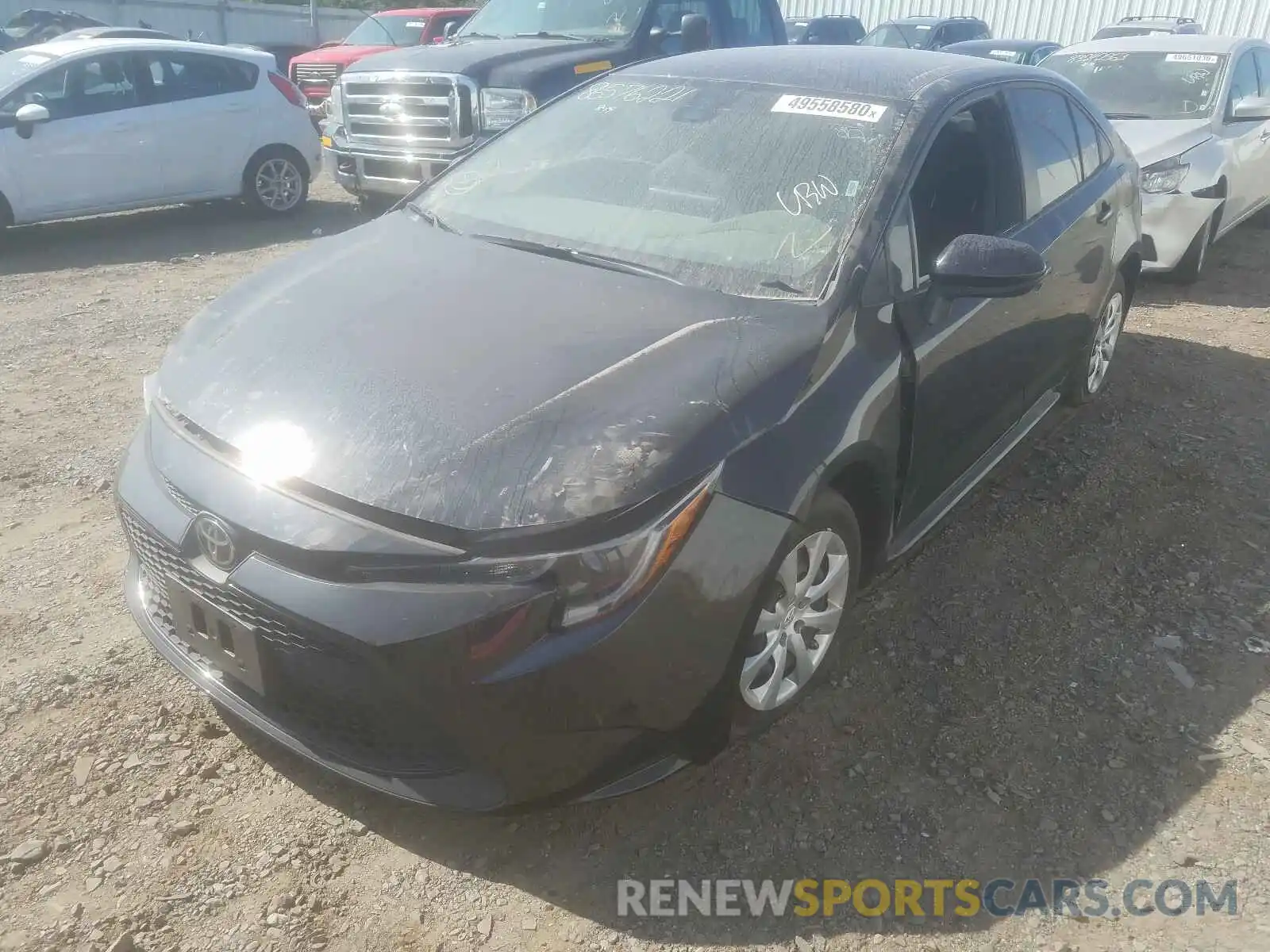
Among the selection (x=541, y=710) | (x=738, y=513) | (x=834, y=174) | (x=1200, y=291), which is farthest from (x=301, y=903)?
(x=1200, y=291)

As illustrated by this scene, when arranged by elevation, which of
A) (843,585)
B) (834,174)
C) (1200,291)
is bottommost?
(1200,291)

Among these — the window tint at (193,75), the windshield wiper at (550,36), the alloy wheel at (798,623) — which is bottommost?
the alloy wheel at (798,623)

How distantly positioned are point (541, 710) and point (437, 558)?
0.38 meters

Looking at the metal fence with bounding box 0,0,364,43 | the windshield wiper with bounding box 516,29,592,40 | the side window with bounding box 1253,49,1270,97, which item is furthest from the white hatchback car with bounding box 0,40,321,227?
the metal fence with bounding box 0,0,364,43

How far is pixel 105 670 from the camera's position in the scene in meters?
2.94

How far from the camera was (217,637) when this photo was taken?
2.24 m

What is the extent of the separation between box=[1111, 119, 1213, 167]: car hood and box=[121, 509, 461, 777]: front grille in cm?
660

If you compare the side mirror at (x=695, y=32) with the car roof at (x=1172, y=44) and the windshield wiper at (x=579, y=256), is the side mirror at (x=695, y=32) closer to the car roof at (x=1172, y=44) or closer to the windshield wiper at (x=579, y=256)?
the car roof at (x=1172, y=44)

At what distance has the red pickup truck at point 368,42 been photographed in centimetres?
1438

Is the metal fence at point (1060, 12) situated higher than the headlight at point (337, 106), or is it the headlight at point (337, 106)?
the headlight at point (337, 106)

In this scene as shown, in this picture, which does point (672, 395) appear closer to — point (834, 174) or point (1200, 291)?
point (834, 174)

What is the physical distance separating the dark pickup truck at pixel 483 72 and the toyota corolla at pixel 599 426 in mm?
4091

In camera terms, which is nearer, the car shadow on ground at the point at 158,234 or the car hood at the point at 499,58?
the car hood at the point at 499,58

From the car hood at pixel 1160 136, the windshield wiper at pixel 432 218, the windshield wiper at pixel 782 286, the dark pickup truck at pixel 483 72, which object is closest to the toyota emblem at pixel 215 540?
the windshield wiper at pixel 432 218
